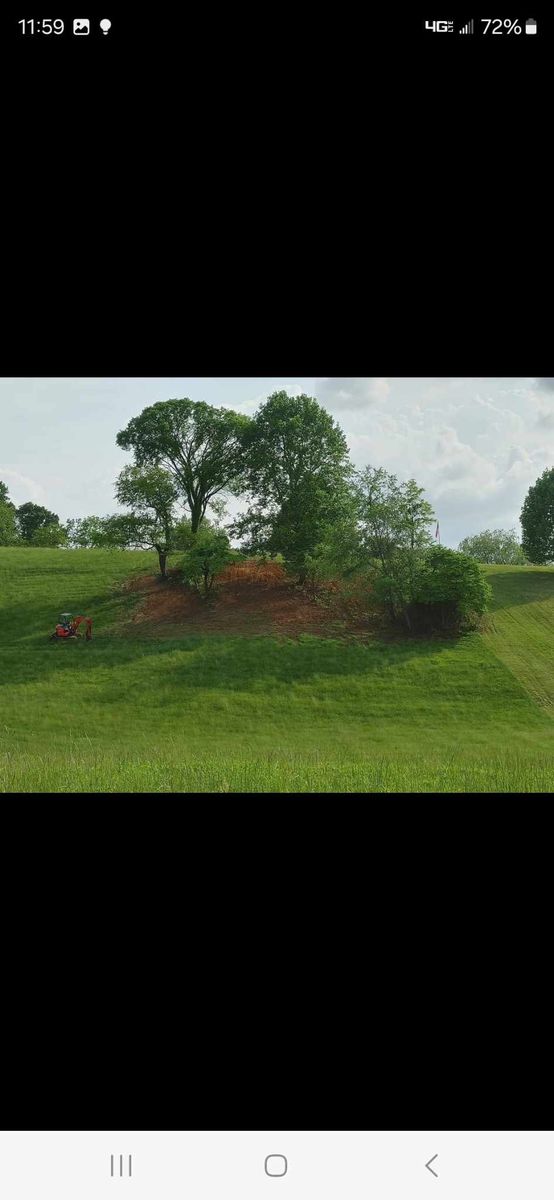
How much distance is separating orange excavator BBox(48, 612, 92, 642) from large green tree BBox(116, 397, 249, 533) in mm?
4401

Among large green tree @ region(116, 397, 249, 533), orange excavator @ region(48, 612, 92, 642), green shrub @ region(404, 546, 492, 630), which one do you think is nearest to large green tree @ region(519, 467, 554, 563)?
green shrub @ region(404, 546, 492, 630)

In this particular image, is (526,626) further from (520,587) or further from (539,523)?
(539,523)

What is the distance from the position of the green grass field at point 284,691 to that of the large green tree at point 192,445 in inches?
162

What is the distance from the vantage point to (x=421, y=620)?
61.8ft

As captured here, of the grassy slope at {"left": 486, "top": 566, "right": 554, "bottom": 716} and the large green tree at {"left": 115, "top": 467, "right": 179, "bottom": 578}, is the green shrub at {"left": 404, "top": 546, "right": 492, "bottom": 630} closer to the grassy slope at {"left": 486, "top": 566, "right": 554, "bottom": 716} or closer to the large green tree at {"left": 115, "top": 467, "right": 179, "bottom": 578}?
the grassy slope at {"left": 486, "top": 566, "right": 554, "bottom": 716}

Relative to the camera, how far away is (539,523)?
2169 centimetres

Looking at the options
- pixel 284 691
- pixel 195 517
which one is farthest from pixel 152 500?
pixel 284 691

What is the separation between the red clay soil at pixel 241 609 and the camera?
1925cm

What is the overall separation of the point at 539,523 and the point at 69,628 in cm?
1533

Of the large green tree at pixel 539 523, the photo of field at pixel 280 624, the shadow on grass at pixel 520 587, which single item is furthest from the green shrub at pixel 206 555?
the large green tree at pixel 539 523

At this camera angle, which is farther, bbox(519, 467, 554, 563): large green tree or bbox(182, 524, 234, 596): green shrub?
bbox(519, 467, 554, 563): large green tree

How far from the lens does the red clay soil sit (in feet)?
63.2

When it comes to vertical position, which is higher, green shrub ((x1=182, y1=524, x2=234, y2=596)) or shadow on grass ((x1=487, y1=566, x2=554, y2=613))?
green shrub ((x1=182, y1=524, x2=234, y2=596))

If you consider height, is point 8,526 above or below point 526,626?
above
